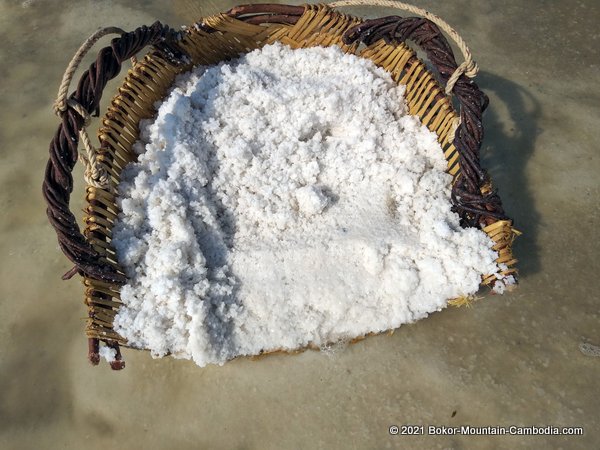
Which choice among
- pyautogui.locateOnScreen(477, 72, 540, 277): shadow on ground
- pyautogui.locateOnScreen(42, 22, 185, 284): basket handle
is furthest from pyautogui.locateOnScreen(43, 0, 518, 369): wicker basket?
pyautogui.locateOnScreen(477, 72, 540, 277): shadow on ground

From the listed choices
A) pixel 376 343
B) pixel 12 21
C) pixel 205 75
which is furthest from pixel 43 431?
pixel 12 21

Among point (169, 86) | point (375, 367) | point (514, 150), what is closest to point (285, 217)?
point (375, 367)

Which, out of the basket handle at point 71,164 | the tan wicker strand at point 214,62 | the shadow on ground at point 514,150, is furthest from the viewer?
the shadow on ground at point 514,150

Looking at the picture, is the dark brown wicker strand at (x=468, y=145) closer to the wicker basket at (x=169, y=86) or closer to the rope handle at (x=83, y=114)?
the wicker basket at (x=169, y=86)

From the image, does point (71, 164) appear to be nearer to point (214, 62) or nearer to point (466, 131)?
point (214, 62)

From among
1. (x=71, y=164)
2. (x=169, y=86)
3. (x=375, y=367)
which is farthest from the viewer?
(x=169, y=86)

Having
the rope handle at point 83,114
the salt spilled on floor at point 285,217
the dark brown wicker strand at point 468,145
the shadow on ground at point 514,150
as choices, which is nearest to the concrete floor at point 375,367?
the shadow on ground at point 514,150

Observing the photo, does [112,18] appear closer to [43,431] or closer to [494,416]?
[43,431]
